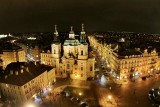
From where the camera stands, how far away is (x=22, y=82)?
5672cm

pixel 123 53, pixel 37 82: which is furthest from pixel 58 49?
pixel 123 53

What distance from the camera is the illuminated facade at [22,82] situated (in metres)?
56.7

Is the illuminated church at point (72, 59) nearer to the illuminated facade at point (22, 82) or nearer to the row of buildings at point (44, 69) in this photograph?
the row of buildings at point (44, 69)

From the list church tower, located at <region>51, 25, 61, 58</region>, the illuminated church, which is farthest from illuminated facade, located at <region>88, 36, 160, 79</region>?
church tower, located at <region>51, 25, 61, 58</region>

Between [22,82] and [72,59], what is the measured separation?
29071 millimetres

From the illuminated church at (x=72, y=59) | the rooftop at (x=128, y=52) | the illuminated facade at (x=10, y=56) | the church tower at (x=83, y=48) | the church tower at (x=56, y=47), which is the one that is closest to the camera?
the church tower at (x=83, y=48)

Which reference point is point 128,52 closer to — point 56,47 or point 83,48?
point 83,48

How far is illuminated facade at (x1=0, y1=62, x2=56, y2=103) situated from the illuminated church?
54.2ft

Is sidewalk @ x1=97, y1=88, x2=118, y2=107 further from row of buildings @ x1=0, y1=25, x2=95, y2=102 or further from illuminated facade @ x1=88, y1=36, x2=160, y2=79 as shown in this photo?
illuminated facade @ x1=88, y1=36, x2=160, y2=79

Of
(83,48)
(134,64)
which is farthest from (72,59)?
(134,64)

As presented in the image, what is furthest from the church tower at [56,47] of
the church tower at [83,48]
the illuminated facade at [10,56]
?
the illuminated facade at [10,56]

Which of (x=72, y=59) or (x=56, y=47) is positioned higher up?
(x=56, y=47)

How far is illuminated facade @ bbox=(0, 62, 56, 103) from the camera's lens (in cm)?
5669

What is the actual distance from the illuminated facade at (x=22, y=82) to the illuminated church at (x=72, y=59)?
16.5 m
